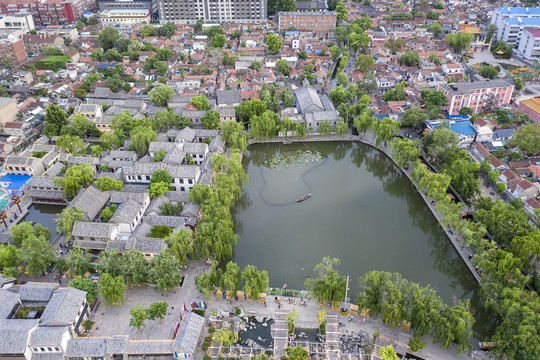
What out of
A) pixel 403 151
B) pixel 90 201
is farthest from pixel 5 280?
pixel 403 151

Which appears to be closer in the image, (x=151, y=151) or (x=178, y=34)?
(x=151, y=151)

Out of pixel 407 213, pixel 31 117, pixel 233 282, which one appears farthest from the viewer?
pixel 31 117

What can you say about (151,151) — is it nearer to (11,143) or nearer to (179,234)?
(179,234)

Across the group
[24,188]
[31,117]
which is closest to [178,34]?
[31,117]

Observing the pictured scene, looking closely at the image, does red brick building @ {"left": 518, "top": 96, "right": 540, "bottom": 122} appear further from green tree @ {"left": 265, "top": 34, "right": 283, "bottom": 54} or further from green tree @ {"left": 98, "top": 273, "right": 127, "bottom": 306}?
green tree @ {"left": 98, "top": 273, "right": 127, "bottom": 306}

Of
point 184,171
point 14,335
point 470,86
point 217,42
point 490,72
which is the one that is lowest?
point 14,335

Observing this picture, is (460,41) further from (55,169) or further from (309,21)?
(55,169)

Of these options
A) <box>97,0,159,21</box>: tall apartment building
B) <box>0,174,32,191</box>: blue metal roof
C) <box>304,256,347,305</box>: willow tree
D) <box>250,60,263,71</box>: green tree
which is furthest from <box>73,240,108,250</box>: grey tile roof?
<box>97,0,159,21</box>: tall apartment building
